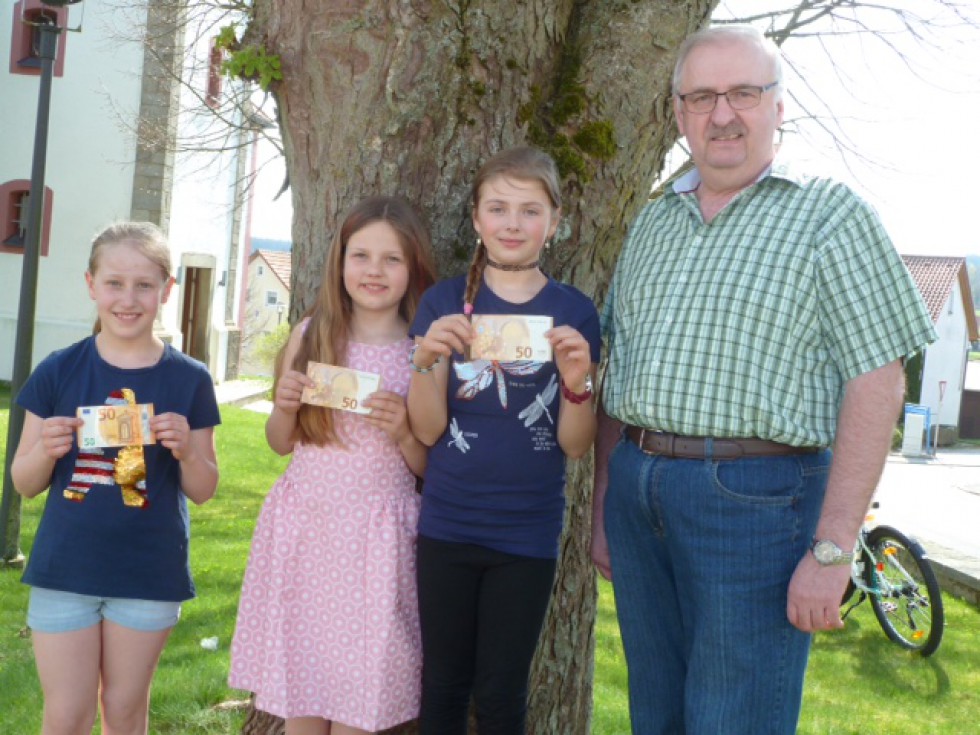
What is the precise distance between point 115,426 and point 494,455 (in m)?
1.10

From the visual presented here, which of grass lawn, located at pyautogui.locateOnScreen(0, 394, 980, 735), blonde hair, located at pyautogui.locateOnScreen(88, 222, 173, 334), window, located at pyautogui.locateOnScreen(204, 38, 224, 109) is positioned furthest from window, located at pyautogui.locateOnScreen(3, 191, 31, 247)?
blonde hair, located at pyautogui.locateOnScreen(88, 222, 173, 334)

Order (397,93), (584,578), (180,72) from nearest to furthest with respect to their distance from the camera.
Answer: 1. (397,93)
2. (584,578)
3. (180,72)

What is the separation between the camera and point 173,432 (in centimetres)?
302

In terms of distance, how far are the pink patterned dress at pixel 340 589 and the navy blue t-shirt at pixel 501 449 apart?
209mm

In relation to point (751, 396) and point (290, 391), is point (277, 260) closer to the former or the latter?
point (290, 391)

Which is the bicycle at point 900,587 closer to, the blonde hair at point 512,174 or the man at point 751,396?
the man at point 751,396

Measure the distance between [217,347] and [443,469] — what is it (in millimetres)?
23338

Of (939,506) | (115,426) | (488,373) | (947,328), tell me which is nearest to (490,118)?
(488,373)

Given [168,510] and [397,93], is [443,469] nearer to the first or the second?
[168,510]

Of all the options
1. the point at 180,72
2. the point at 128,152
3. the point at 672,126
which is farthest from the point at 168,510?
the point at 128,152

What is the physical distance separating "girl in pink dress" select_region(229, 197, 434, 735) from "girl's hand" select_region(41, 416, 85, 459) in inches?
22.4

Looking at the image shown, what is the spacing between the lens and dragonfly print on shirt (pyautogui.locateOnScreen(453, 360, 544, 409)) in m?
2.91

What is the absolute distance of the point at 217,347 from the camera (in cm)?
2531

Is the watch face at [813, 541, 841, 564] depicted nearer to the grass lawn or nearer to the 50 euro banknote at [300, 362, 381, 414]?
the 50 euro banknote at [300, 362, 381, 414]
